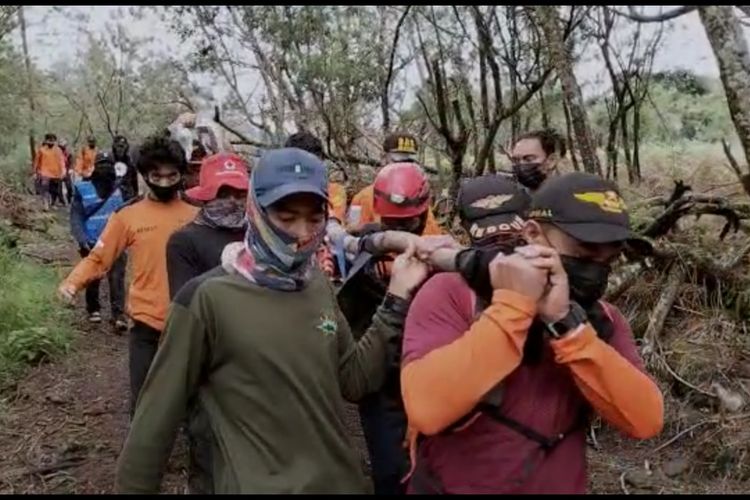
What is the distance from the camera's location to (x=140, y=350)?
15.6 ft

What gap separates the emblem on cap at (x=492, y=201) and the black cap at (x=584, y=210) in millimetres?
865

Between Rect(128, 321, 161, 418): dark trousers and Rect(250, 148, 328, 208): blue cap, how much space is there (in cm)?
247

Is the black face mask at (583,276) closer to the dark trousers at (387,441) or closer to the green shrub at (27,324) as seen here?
the dark trousers at (387,441)

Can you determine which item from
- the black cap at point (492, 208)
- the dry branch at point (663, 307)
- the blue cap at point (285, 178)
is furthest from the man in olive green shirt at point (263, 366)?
the dry branch at point (663, 307)

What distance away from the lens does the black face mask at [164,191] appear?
16.4 ft

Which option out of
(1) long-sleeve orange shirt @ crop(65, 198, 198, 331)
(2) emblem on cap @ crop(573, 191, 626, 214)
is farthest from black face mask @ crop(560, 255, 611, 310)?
(1) long-sleeve orange shirt @ crop(65, 198, 198, 331)

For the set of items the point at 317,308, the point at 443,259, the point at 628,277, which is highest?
the point at 443,259

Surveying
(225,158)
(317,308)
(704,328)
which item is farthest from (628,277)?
(317,308)

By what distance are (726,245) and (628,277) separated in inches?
32.8

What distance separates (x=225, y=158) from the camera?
14.4 feet

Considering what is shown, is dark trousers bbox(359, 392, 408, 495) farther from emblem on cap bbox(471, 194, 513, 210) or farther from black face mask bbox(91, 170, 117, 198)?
black face mask bbox(91, 170, 117, 198)

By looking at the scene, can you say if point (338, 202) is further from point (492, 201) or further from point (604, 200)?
point (604, 200)

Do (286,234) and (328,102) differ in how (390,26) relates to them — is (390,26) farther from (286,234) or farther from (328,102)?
(286,234)

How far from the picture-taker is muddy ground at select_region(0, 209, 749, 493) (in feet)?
14.9
